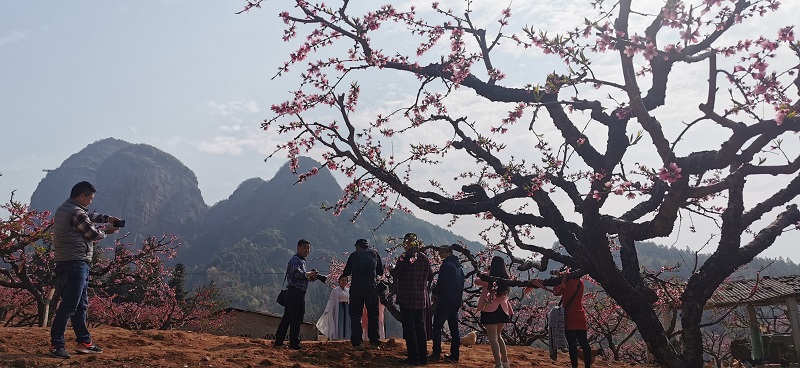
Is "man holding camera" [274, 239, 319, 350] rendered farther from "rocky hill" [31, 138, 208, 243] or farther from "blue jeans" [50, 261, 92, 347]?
"rocky hill" [31, 138, 208, 243]

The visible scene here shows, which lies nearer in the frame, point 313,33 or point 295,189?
point 313,33

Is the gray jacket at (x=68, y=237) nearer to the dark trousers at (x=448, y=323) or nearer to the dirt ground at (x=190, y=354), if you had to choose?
the dirt ground at (x=190, y=354)

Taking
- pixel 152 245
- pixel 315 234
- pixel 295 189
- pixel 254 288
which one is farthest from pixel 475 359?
pixel 295 189

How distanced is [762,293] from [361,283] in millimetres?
16876

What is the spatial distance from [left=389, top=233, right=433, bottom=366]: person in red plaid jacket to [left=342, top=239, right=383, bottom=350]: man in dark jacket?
2.02 ft

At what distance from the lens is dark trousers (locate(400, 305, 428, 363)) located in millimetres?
7148

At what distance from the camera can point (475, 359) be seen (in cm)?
837

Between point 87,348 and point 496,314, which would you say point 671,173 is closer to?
point 496,314

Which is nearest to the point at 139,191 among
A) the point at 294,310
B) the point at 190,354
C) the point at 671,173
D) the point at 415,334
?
the point at 294,310

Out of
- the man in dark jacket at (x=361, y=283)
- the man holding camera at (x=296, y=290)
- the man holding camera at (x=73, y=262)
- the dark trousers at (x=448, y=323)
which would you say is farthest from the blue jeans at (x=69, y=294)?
the dark trousers at (x=448, y=323)

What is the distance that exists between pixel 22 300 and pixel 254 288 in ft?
322

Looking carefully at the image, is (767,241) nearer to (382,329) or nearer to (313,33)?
(382,329)

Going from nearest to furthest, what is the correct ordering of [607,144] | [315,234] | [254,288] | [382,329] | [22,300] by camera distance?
[607,144] < [382,329] < [22,300] < [254,288] < [315,234]

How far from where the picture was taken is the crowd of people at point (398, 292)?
228 inches
